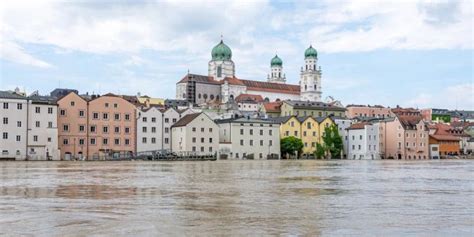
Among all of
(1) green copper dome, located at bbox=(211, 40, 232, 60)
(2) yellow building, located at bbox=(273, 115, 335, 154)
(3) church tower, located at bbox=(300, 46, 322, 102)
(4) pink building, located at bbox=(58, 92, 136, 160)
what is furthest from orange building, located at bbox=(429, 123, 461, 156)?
(1) green copper dome, located at bbox=(211, 40, 232, 60)

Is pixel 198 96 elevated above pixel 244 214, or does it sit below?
above

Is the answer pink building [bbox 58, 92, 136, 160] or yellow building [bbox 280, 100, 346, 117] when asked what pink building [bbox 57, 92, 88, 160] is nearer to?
pink building [bbox 58, 92, 136, 160]

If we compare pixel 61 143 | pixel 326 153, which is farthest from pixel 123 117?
pixel 326 153

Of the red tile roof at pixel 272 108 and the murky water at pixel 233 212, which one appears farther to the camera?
the red tile roof at pixel 272 108

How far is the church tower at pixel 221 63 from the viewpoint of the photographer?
18000 centimetres

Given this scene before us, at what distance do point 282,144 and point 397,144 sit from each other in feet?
79.1

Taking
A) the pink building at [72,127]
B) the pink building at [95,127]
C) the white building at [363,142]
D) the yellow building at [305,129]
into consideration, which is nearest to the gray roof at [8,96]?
the pink building at [72,127]

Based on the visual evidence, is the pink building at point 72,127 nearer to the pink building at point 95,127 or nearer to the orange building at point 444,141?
the pink building at point 95,127

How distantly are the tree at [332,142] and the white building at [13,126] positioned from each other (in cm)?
4787

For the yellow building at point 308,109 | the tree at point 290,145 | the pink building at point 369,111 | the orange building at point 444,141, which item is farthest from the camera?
the pink building at point 369,111

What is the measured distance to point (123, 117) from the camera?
286ft

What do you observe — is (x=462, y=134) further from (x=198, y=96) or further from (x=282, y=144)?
(x=198, y=96)

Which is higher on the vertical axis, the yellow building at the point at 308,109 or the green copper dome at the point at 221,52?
the green copper dome at the point at 221,52

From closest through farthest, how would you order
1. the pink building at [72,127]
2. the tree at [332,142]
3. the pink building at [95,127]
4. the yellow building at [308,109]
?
the pink building at [72,127] < the pink building at [95,127] < the tree at [332,142] < the yellow building at [308,109]
